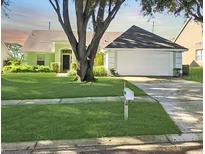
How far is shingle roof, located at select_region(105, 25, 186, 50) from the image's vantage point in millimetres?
32531

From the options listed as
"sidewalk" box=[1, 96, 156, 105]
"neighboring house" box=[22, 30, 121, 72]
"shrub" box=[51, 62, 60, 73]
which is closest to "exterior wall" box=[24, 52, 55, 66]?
"neighboring house" box=[22, 30, 121, 72]

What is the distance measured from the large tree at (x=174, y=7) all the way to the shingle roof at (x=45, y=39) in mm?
18771

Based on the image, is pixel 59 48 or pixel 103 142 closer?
pixel 103 142

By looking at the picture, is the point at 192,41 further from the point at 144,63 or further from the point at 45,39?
the point at 45,39

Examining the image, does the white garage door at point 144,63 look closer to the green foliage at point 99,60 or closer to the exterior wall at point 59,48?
the green foliage at point 99,60

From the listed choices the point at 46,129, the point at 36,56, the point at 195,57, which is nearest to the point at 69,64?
the point at 36,56

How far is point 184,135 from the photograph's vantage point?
304 inches

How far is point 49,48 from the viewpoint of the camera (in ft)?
142

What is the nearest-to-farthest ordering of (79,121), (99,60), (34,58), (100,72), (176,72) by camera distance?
(79,121) < (100,72) < (176,72) < (99,60) < (34,58)

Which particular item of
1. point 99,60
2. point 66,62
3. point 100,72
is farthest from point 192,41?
point 100,72

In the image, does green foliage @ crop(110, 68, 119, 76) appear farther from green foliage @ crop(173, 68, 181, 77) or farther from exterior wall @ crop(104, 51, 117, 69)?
green foliage @ crop(173, 68, 181, 77)

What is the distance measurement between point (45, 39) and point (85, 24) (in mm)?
24476

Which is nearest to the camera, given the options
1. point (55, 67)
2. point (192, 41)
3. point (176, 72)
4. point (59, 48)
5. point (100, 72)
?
point (100, 72)

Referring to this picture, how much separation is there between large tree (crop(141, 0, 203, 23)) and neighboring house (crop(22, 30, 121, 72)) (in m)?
17.7
